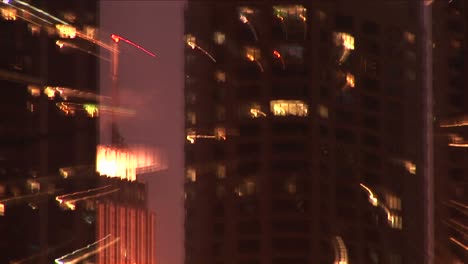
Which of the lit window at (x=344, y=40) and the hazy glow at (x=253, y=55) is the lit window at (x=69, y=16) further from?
the hazy glow at (x=253, y=55)

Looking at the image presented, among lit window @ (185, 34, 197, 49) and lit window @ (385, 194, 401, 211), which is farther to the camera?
lit window @ (185, 34, 197, 49)

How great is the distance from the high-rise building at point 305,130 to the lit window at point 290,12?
2 cm

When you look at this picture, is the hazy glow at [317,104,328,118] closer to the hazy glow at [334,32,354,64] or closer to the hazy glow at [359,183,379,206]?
the hazy glow at [334,32,354,64]

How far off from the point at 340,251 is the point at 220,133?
222cm

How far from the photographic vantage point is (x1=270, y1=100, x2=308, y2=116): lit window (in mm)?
7441

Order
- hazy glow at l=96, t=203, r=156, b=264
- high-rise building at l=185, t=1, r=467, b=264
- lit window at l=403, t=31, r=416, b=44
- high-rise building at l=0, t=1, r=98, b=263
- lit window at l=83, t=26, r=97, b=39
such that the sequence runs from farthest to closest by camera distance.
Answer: high-rise building at l=185, t=1, r=467, b=264
high-rise building at l=0, t=1, r=98, b=263
lit window at l=403, t=31, r=416, b=44
lit window at l=83, t=26, r=97, b=39
hazy glow at l=96, t=203, r=156, b=264

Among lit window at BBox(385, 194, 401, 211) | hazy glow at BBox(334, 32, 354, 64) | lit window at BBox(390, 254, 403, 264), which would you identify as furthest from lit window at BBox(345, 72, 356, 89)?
lit window at BBox(390, 254, 403, 264)

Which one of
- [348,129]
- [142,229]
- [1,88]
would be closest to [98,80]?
[142,229]

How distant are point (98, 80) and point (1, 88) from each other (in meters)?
1.21

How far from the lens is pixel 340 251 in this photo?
21.3 ft

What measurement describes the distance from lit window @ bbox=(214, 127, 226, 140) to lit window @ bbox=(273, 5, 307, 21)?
168cm

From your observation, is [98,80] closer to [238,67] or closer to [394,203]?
[394,203]

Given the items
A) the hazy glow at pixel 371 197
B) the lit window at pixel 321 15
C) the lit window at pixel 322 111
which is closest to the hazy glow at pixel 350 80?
the lit window at pixel 322 111

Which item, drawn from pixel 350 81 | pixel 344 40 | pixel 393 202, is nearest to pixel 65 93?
pixel 393 202
